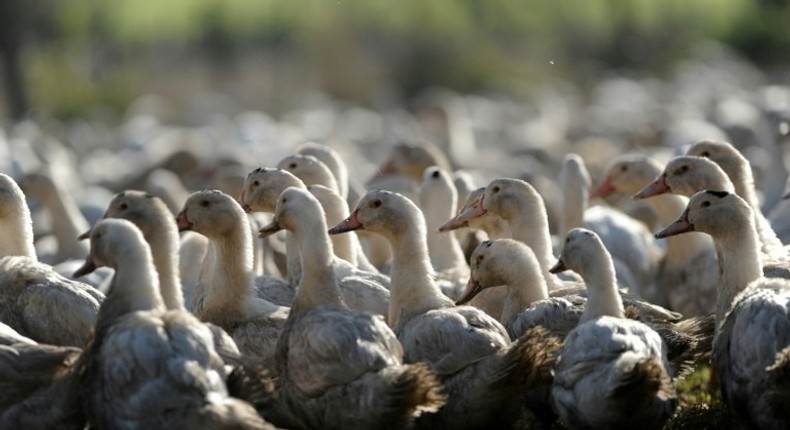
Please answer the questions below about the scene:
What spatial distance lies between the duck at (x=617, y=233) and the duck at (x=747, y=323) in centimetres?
333

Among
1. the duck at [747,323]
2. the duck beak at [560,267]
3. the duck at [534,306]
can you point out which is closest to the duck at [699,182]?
the duck at [534,306]

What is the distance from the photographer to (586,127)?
34344 mm

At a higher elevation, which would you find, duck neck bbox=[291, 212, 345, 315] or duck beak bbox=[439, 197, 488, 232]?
duck neck bbox=[291, 212, 345, 315]

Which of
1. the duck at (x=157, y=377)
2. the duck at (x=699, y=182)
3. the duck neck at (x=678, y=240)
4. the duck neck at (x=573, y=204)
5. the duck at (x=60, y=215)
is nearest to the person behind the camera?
the duck at (x=157, y=377)

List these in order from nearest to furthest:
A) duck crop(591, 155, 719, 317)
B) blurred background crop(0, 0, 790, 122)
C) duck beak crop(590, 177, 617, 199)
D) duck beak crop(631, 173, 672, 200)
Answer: duck beak crop(631, 173, 672, 200) < duck crop(591, 155, 719, 317) < duck beak crop(590, 177, 617, 199) < blurred background crop(0, 0, 790, 122)

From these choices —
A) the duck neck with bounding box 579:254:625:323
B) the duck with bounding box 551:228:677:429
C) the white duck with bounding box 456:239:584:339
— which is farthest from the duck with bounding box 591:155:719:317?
the duck with bounding box 551:228:677:429

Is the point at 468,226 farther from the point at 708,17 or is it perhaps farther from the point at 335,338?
the point at 708,17

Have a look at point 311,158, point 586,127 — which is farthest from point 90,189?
point 586,127

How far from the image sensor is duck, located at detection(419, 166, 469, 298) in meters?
12.7

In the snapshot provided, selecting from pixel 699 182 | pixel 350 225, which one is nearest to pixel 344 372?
pixel 350 225

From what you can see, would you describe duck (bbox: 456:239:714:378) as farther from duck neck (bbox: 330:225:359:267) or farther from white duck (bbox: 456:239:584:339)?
duck neck (bbox: 330:225:359:267)

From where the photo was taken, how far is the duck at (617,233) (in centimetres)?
1375

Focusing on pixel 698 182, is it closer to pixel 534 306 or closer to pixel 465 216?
pixel 465 216

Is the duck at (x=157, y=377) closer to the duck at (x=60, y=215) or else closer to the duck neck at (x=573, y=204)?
the duck at (x=60, y=215)
